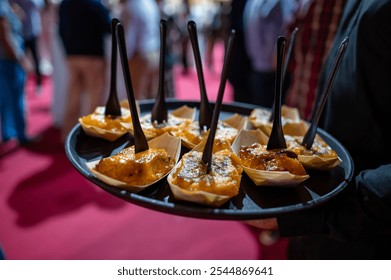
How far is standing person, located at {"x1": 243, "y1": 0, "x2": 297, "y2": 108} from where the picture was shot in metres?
2.56

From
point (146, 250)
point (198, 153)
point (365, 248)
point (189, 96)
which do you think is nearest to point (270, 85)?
point (146, 250)

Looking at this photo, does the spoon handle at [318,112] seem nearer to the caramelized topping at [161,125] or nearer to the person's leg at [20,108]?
the caramelized topping at [161,125]

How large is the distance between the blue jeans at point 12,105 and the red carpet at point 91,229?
653 mm

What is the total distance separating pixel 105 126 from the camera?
1131 millimetres

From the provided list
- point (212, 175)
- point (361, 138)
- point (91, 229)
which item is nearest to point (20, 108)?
point (91, 229)

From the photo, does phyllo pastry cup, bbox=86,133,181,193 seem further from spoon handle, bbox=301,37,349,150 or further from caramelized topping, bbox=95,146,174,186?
spoon handle, bbox=301,37,349,150

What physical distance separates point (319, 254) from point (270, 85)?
1.76 metres

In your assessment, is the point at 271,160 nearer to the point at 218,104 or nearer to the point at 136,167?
the point at 218,104

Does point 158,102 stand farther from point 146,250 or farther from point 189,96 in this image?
point 189,96

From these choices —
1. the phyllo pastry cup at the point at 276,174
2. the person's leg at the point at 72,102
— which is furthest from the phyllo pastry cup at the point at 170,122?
the person's leg at the point at 72,102

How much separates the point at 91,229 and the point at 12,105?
187cm

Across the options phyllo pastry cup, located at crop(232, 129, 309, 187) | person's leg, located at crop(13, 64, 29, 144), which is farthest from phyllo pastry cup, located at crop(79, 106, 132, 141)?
A: person's leg, located at crop(13, 64, 29, 144)

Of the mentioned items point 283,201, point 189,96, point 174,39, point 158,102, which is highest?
point 158,102
